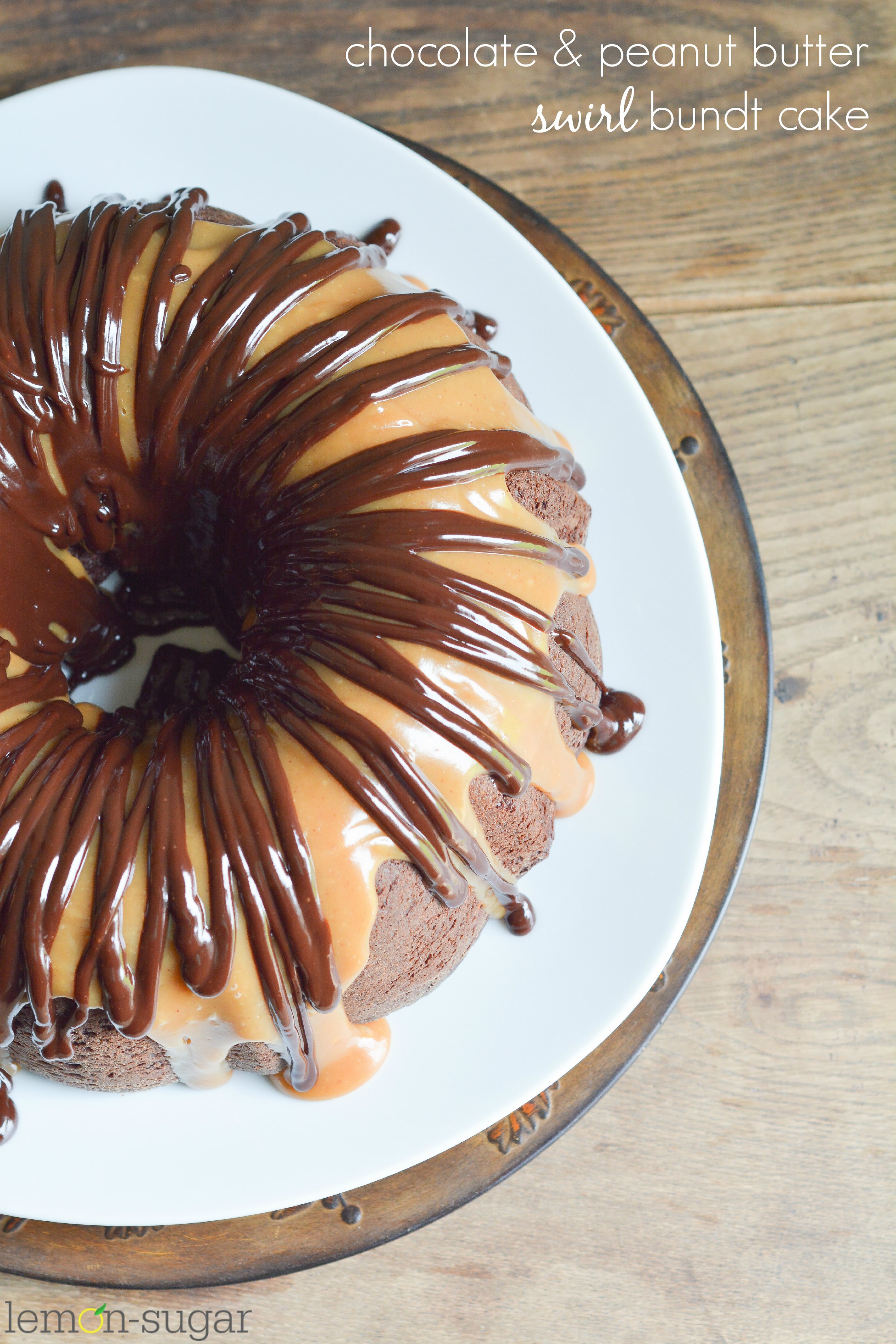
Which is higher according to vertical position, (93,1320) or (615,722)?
(615,722)

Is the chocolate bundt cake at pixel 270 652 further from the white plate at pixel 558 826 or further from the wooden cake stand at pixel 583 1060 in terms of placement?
the wooden cake stand at pixel 583 1060

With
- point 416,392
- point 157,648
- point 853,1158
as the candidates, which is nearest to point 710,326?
point 416,392

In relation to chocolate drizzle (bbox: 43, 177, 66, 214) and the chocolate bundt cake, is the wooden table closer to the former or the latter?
chocolate drizzle (bbox: 43, 177, 66, 214)

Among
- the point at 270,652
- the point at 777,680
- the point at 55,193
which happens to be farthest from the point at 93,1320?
the point at 55,193

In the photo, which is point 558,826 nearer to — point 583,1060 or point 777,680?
point 583,1060

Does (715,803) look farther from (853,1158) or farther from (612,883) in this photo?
(853,1158)

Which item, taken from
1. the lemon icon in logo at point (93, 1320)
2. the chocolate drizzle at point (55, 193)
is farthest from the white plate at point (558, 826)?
the lemon icon in logo at point (93, 1320)

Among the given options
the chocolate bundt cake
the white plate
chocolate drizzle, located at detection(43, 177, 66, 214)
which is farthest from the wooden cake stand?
chocolate drizzle, located at detection(43, 177, 66, 214)
